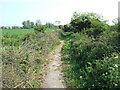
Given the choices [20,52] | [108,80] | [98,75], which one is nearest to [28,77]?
[20,52]

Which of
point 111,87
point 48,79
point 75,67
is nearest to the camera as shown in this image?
point 111,87

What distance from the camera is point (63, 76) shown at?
4879 mm

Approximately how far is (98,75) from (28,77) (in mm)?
2222

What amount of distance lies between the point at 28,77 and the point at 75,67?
1975 millimetres

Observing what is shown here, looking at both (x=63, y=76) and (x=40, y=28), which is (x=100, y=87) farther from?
(x=40, y=28)

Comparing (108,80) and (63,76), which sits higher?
(108,80)

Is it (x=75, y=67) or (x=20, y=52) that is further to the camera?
(x=20, y=52)

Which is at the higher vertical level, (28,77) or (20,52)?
(20,52)

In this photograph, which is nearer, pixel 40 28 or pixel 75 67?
pixel 75 67

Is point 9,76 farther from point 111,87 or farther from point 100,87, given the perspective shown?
point 111,87

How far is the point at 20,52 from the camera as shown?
5.79 metres

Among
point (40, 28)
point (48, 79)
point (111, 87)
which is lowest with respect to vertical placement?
point (48, 79)

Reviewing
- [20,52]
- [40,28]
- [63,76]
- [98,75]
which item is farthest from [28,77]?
[40,28]

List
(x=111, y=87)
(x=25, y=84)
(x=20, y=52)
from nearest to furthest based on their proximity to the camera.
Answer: (x=111, y=87) < (x=25, y=84) < (x=20, y=52)
